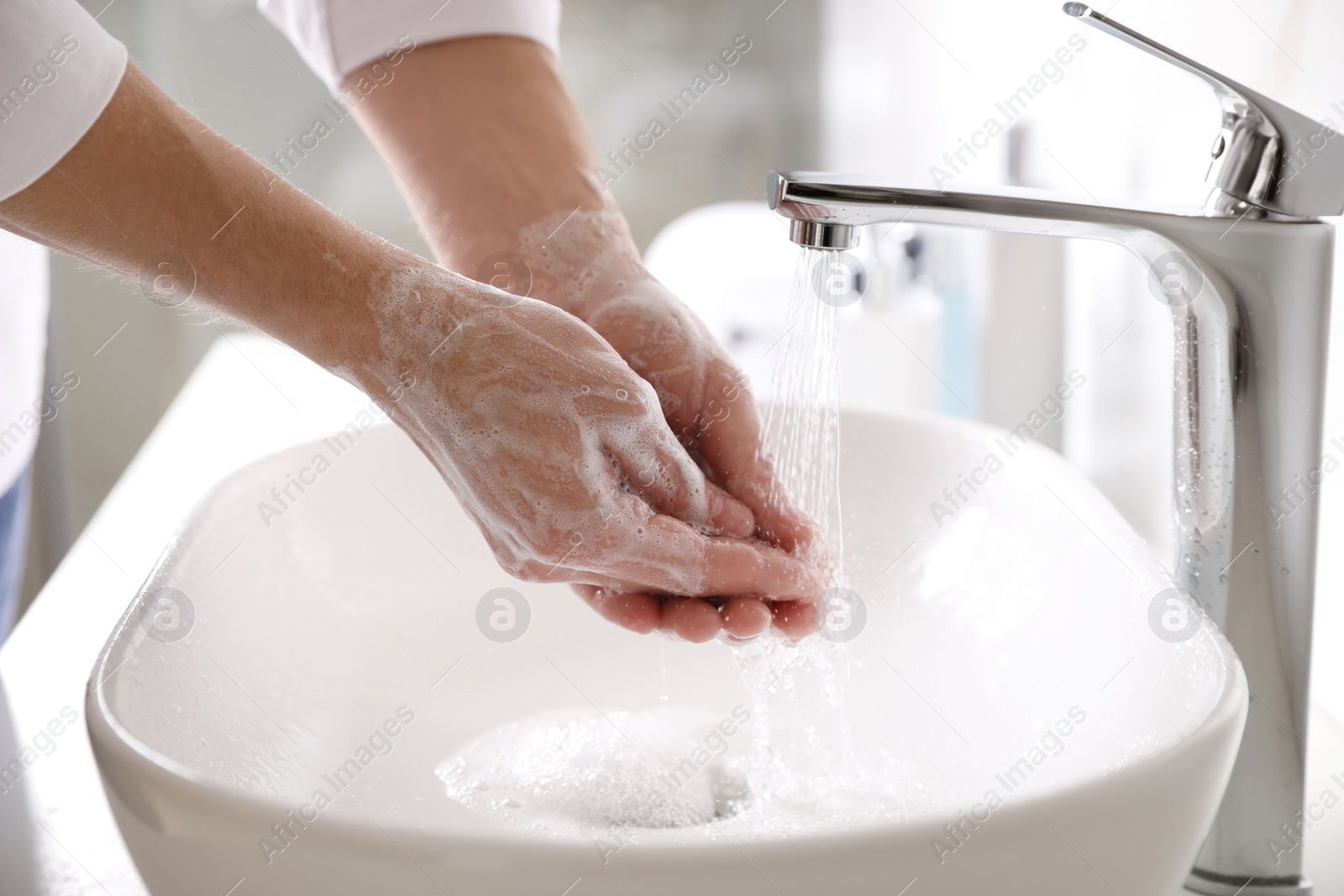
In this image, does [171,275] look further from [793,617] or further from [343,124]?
[343,124]

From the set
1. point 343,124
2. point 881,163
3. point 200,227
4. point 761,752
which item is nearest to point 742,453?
point 761,752

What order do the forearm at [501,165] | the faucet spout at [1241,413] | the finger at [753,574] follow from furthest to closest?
the forearm at [501,165]
the finger at [753,574]
the faucet spout at [1241,413]

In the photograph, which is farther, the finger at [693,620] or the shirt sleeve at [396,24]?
the shirt sleeve at [396,24]

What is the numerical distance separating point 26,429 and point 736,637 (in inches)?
20.7

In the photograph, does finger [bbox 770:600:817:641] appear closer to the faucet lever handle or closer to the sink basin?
the sink basin

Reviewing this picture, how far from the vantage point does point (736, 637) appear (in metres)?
0.52

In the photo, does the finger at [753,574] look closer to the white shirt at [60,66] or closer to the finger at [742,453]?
the finger at [742,453]

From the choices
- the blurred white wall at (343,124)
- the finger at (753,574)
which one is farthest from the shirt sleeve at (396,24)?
the blurred white wall at (343,124)

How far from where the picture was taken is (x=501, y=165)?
630 millimetres

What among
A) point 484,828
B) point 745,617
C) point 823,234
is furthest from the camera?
point 745,617

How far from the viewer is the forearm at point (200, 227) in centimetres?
42

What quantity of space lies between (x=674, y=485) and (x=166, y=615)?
0.22 m

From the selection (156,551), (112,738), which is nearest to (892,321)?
(156,551)

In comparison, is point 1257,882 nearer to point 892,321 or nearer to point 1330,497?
point 1330,497
